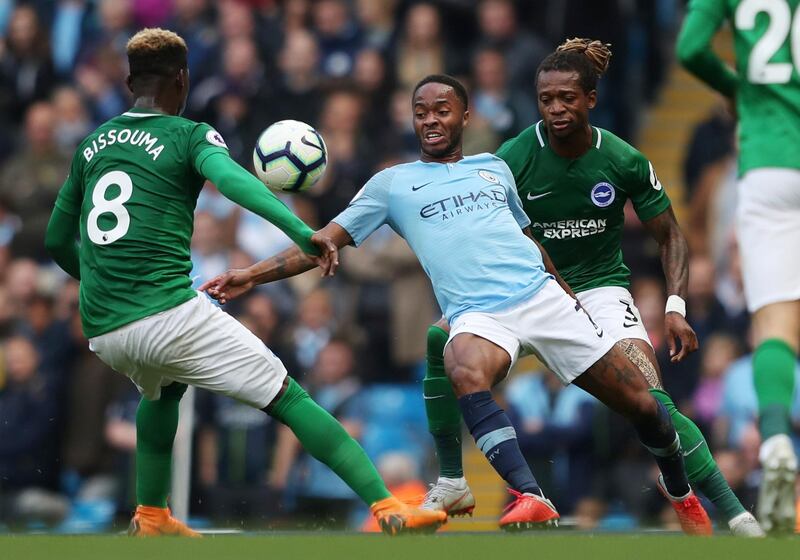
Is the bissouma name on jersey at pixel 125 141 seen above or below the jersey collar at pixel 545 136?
above

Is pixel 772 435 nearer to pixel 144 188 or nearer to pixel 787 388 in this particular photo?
pixel 787 388

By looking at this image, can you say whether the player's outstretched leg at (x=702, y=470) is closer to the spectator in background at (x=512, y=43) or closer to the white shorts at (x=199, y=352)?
the white shorts at (x=199, y=352)

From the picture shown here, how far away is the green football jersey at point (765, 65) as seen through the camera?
651 cm

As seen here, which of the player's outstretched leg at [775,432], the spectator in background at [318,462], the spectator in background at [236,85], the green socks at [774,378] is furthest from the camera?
the spectator in background at [236,85]

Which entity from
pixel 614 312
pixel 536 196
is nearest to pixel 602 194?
pixel 536 196

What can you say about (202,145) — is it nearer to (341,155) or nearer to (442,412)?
(442,412)

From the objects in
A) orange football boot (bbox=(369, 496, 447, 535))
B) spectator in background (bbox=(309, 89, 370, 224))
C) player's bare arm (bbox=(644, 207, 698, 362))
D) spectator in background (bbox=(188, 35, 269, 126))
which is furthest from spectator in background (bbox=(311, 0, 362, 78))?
orange football boot (bbox=(369, 496, 447, 535))

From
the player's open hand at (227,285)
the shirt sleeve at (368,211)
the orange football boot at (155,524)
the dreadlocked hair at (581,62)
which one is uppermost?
the dreadlocked hair at (581,62)

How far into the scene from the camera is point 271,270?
7512 millimetres

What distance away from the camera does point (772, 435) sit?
6191 mm

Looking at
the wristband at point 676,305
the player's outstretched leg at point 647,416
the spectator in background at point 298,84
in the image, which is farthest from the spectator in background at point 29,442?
the wristband at point 676,305

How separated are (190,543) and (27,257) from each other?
7.97 metres

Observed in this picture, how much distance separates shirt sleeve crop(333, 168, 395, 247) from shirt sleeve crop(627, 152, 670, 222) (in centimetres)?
130

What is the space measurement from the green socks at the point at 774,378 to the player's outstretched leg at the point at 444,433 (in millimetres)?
2295
